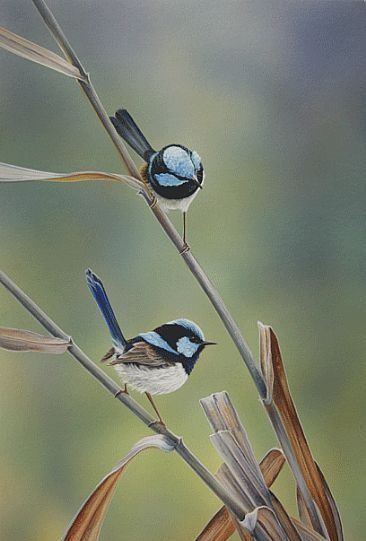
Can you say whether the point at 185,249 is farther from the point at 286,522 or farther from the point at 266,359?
the point at 286,522

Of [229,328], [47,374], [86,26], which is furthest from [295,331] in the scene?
[86,26]

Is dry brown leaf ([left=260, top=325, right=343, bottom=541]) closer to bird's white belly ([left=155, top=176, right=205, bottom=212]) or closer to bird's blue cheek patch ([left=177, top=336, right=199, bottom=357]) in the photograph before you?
bird's blue cheek patch ([left=177, top=336, right=199, bottom=357])

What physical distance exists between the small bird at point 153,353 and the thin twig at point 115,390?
2 centimetres

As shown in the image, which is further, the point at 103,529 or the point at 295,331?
the point at 295,331

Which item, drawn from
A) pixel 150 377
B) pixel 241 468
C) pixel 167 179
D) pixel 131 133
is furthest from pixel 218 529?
pixel 131 133

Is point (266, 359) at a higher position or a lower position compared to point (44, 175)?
lower

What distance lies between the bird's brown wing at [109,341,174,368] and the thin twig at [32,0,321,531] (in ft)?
0.55

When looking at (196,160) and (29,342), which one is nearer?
(29,342)

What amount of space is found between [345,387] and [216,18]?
0.90 metres

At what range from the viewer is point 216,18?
1.49 metres

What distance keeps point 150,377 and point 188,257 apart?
28 centimetres

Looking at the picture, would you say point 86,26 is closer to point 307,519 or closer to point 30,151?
point 30,151

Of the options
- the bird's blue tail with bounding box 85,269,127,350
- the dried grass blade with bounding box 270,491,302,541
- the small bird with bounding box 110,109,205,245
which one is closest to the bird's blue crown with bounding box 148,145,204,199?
the small bird with bounding box 110,109,205,245

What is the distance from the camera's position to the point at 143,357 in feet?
4.46
